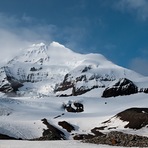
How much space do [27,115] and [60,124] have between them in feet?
108

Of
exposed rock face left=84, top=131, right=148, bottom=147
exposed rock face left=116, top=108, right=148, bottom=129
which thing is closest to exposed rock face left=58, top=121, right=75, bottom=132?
exposed rock face left=116, top=108, right=148, bottom=129

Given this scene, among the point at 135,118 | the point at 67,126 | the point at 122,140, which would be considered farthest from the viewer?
the point at 67,126

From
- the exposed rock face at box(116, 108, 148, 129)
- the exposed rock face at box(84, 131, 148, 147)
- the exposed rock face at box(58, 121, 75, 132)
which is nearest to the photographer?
the exposed rock face at box(84, 131, 148, 147)

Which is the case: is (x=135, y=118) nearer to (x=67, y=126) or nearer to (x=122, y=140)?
(x=67, y=126)

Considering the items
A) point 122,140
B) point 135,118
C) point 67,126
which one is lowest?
point 67,126

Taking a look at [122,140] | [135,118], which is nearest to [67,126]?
[135,118]

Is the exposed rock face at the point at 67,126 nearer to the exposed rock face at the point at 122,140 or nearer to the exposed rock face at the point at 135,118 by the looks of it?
the exposed rock face at the point at 135,118

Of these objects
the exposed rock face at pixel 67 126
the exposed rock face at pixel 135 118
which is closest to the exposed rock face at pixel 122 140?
the exposed rock face at pixel 135 118

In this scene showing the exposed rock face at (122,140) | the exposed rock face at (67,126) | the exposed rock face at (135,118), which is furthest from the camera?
the exposed rock face at (67,126)

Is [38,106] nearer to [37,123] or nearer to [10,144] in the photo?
[37,123]

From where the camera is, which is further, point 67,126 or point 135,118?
point 67,126

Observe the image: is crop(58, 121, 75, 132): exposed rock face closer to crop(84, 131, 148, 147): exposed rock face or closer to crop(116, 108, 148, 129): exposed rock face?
crop(116, 108, 148, 129): exposed rock face

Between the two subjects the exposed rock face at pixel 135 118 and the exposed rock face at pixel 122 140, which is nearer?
the exposed rock face at pixel 122 140

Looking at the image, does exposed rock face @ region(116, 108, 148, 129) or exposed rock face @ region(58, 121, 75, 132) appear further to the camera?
exposed rock face @ region(58, 121, 75, 132)
